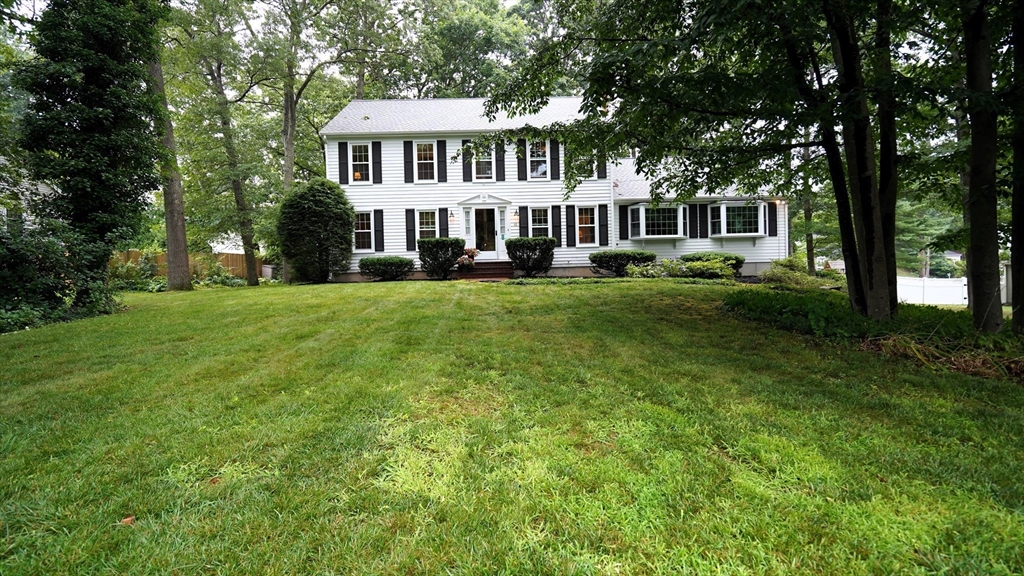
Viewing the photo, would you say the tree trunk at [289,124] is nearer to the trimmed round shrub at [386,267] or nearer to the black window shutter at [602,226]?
the trimmed round shrub at [386,267]

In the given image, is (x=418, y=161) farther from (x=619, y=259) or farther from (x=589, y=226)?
(x=619, y=259)

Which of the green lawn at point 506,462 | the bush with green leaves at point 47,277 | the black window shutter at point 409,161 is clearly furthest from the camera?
the black window shutter at point 409,161

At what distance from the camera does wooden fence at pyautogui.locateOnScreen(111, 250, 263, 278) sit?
49.4 feet

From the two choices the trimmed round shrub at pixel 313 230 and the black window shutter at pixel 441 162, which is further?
the black window shutter at pixel 441 162

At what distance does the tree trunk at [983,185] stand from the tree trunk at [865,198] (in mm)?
773

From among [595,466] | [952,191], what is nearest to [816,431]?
[595,466]

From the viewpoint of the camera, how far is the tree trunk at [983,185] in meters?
4.28

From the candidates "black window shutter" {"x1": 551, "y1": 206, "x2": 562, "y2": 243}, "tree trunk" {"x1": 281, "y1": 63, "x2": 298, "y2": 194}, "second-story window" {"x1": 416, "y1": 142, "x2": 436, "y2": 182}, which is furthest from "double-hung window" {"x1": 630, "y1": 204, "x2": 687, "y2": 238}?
"tree trunk" {"x1": 281, "y1": 63, "x2": 298, "y2": 194}

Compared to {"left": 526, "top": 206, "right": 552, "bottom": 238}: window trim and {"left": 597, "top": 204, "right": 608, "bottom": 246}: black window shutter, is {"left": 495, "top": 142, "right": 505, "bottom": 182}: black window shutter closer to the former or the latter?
{"left": 526, "top": 206, "right": 552, "bottom": 238}: window trim

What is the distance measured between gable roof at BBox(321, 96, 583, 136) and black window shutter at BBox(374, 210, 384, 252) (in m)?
2.90

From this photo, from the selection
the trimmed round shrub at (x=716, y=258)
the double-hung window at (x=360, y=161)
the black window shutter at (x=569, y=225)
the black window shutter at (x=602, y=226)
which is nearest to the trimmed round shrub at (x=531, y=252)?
the black window shutter at (x=569, y=225)

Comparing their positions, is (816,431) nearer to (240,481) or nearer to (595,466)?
(595,466)

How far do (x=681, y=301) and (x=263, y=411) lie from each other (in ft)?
21.8

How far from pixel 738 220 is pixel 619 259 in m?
5.32
